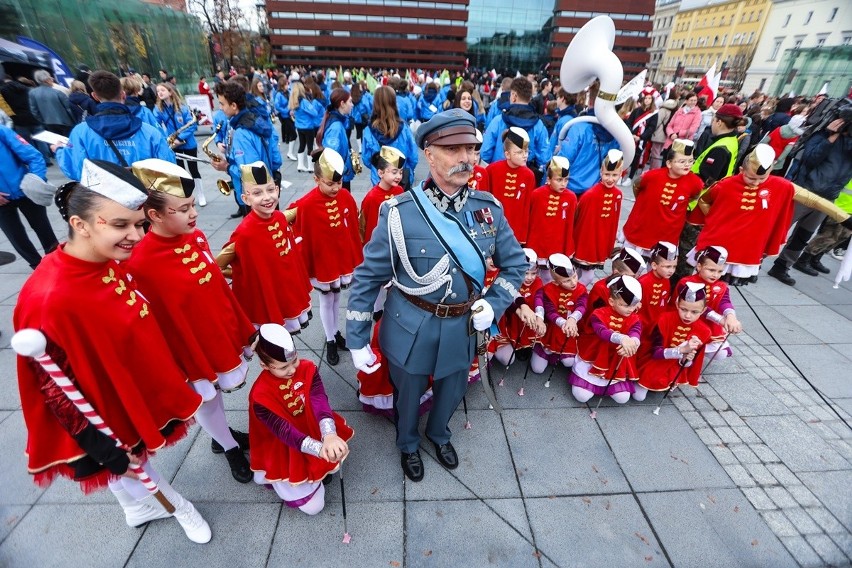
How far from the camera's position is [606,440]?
338 cm

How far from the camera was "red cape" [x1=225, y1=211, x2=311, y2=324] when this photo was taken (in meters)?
2.89

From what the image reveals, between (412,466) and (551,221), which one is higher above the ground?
(551,221)

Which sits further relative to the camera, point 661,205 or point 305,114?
point 305,114

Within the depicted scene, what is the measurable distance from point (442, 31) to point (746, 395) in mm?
56858

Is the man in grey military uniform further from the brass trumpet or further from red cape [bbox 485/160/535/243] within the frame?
red cape [bbox 485/160/535/243]

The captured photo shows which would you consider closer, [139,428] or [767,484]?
[139,428]

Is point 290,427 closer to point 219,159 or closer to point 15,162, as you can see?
point 219,159

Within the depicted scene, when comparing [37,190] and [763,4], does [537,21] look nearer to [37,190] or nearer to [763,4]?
[763,4]

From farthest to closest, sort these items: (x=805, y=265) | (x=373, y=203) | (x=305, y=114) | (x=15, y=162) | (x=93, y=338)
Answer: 1. (x=305, y=114)
2. (x=805, y=265)
3. (x=15, y=162)
4. (x=373, y=203)
5. (x=93, y=338)

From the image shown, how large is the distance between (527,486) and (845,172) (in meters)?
6.70

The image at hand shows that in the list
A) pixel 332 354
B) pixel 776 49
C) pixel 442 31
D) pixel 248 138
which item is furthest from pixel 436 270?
pixel 776 49

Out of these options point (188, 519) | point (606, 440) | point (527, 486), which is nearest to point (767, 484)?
point (606, 440)

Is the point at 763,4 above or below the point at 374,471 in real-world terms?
above

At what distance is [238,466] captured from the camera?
292 cm
